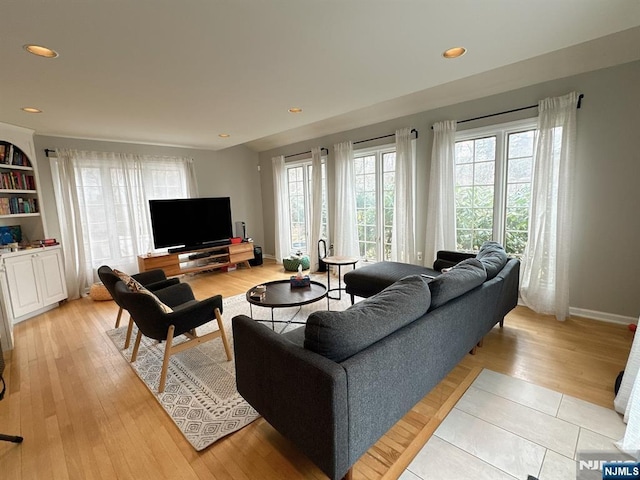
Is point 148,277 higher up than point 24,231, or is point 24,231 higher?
point 24,231

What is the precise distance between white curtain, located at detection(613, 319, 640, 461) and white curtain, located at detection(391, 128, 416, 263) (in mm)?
2636

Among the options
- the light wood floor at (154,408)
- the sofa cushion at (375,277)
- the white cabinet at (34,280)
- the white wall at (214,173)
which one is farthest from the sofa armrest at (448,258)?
the white cabinet at (34,280)

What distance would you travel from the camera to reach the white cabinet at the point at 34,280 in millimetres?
3594

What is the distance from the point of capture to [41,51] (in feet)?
6.47

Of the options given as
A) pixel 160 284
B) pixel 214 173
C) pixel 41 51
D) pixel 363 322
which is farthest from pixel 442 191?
pixel 214 173

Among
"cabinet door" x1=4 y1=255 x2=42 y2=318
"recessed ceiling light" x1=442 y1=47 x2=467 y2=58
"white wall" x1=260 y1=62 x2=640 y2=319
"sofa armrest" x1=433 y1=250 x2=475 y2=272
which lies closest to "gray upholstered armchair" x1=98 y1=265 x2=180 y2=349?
"cabinet door" x1=4 y1=255 x2=42 y2=318

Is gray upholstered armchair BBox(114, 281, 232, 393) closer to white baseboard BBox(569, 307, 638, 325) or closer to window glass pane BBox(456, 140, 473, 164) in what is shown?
window glass pane BBox(456, 140, 473, 164)

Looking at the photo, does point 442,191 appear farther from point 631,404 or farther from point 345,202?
point 631,404

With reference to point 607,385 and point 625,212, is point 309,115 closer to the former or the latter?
point 625,212

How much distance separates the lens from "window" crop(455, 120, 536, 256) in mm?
3479

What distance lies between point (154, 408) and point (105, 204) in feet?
13.2

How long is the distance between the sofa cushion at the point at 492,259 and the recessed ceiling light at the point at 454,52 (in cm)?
164

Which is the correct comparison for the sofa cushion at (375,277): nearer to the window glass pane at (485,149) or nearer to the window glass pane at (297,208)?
the window glass pane at (485,149)

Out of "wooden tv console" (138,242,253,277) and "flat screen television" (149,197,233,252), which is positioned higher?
"flat screen television" (149,197,233,252)
